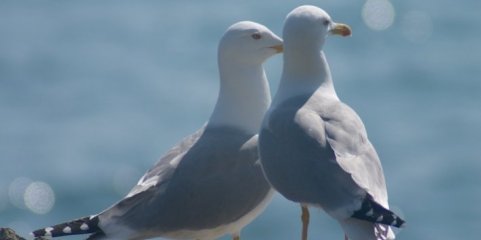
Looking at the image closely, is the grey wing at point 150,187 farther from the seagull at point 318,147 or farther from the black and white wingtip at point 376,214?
the black and white wingtip at point 376,214

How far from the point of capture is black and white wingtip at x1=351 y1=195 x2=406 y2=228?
18.2 ft

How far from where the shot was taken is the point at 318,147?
6.01 metres

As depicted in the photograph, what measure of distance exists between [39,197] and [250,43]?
8.29 metres

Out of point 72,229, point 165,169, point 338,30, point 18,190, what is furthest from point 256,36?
point 18,190

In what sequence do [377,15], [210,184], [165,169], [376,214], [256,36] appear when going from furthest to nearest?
[377,15] < [256,36] < [165,169] < [210,184] < [376,214]

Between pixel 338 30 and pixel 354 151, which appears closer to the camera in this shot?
pixel 354 151

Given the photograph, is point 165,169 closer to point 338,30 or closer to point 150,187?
point 150,187

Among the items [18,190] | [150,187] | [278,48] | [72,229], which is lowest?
[72,229]

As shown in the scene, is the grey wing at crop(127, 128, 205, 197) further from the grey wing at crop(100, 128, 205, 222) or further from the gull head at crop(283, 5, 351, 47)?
the gull head at crop(283, 5, 351, 47)

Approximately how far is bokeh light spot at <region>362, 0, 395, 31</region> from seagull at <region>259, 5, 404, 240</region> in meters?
11.3

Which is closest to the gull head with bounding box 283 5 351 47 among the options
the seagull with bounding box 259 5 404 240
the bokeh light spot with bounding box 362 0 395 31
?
the seagull with bounding box 259 5 404 240

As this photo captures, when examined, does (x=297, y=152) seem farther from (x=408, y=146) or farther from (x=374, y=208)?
(x=408, y=146)

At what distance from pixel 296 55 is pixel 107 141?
8743mm

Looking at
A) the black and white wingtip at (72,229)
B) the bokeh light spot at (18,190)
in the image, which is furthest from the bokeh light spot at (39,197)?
the black and white wingtip at (72,229)
